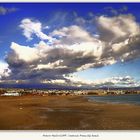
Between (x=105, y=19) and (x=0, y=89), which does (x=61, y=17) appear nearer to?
(x=105, y=19)

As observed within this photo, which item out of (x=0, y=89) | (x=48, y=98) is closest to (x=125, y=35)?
(x=48, y=98)

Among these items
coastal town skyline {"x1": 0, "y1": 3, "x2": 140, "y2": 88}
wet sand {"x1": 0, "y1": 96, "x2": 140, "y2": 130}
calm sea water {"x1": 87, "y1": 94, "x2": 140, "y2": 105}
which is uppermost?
coastal town skyline {"x1": 0, "y1": 3, "x2": 140, "y2": 88}

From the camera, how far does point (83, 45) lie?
16.5ft

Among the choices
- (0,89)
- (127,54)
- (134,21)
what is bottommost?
(0,89)

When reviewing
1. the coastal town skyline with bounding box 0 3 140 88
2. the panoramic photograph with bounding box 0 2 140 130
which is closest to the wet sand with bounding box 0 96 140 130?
the panoramic photograph with bounding box 0 2 140 130

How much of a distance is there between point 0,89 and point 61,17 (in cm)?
95

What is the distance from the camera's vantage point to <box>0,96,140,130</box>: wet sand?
495 centimetres

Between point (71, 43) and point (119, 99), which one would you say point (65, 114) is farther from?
point (71, 43)

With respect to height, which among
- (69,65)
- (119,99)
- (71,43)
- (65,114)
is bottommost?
(65,114)

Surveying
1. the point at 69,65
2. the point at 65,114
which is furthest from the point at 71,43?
the point at 65,114

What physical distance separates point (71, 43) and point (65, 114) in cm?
72

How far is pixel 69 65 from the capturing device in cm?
505

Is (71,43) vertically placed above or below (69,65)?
above

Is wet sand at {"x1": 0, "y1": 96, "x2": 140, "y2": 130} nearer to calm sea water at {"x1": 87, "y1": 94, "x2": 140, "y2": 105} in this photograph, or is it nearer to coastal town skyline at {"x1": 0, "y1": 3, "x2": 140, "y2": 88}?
calm sea water at {"x1": 87, "y1": 94, "x2": 140, "y2": 105}
